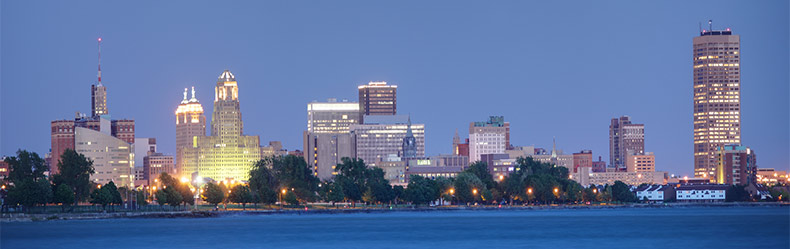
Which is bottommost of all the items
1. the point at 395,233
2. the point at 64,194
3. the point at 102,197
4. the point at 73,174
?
the point at 395,233

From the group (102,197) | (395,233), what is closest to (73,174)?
(102,197)

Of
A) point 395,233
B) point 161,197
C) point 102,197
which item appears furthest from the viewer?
point 161,197

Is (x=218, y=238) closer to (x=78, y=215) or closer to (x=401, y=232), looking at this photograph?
(x=401, y=232)

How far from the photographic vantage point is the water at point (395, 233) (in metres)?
133

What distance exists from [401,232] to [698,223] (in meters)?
46.9

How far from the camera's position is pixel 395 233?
513ft

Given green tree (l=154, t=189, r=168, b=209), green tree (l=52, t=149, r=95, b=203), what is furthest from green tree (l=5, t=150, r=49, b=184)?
green tree (l=154, t=189, r=168, b=209)

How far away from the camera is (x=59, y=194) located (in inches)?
6668

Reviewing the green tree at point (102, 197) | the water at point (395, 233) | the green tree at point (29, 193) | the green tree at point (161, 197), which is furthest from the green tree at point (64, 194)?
the green tree at point (161, 197)

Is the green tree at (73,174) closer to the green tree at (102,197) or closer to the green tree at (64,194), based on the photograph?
the green tree at (102,197)

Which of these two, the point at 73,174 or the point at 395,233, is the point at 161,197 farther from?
the point at 395,233

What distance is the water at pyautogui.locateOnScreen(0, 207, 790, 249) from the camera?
5231 inches

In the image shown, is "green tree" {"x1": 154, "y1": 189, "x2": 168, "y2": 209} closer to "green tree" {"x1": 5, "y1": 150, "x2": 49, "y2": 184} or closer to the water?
the water

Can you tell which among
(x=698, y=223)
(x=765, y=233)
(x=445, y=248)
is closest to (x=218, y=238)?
(x=445, y=248)
